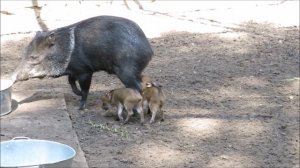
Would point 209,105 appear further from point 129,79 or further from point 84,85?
point 84,85

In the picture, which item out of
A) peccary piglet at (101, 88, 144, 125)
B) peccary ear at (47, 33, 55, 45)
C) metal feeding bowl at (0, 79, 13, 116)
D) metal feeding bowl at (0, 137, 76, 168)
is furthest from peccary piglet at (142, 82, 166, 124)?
metal feeding bowl at (0, 137, 76, 168)

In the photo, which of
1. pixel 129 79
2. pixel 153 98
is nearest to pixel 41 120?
pixel 129 79

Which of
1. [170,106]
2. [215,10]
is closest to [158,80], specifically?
[170,106]

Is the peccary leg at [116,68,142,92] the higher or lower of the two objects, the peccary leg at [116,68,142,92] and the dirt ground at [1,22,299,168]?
the higher

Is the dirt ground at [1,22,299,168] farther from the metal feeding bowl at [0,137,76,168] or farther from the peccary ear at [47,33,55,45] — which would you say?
the metal feeding bowl at [0,137,76,168]

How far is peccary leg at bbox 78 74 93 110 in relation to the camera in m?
6.12

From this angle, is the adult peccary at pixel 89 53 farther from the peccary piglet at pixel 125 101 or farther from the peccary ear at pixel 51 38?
the peccary piglet at pixel 125 101

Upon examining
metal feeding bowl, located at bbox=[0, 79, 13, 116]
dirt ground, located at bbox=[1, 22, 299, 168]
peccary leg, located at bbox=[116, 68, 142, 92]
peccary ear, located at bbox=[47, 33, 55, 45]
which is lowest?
dirt ground, located at bbox=[1, 22, 299, 168]

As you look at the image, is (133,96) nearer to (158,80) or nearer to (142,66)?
(142,66)

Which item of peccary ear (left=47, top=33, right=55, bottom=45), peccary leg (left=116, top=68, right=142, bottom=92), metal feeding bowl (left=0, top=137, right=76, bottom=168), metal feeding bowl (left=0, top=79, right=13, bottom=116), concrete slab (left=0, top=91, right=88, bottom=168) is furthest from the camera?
peccary ear (left=47, top=33, right=55, bottom=45)

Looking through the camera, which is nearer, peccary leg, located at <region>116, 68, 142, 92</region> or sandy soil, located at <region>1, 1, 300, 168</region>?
sandy soil, located at <region>1, 1, 300, 168</region>

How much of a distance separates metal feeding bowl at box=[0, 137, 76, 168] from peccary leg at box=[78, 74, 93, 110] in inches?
77.6

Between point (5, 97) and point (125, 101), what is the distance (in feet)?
3.46

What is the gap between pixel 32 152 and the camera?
4.19 meters
